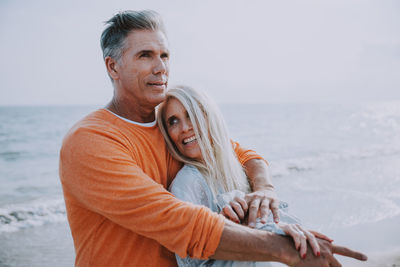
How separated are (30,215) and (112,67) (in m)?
5.64

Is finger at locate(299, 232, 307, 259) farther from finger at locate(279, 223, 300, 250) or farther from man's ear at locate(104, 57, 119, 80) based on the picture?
man's ear at locate(104, 57, 119, 80)

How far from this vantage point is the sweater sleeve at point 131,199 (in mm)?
1714

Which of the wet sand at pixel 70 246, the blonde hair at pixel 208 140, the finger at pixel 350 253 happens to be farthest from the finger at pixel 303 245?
the wet sand at pixel 70 246

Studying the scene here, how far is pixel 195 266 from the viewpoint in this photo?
79.5 inches

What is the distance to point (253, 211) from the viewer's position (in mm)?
2039

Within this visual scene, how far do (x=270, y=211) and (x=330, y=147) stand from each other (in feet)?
51.5

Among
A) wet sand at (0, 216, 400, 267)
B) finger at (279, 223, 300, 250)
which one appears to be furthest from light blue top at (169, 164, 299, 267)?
wet sand at (0, 216, 400, 267)

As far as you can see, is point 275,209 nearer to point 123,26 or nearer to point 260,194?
point 260,194

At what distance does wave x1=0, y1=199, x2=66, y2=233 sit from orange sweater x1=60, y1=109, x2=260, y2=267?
16.3ft

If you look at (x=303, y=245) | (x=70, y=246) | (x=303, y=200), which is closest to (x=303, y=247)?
(x=303, y=245)

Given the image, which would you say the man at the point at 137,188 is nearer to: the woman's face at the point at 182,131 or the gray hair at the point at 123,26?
the gray hair at the point at 123,26

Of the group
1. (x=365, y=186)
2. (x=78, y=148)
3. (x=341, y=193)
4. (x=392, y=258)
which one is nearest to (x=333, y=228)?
(x=392, y=258)

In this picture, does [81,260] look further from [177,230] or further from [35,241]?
[35,241]

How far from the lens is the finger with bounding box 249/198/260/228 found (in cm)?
197
